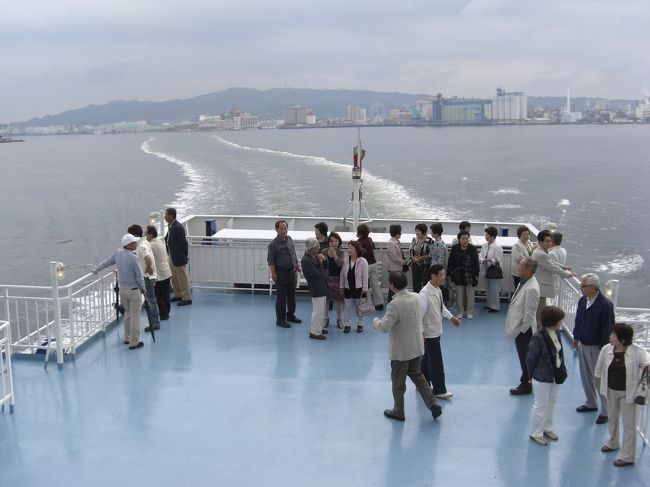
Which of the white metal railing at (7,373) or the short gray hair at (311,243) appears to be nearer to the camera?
the white metal railing at (7,373)

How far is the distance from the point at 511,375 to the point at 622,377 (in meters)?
2.16

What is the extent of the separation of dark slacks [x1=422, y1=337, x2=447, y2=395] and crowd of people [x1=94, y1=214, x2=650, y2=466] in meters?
0.01

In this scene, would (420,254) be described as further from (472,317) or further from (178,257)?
(178,257)

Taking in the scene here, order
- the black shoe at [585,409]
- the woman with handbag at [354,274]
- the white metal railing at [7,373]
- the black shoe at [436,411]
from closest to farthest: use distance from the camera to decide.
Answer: the black shoe at [436,411] → the white metal railing at [7,373] → the black shoe at [585,409] → the woman with handbag at [354,274]

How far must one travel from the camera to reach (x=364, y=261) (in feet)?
28.9

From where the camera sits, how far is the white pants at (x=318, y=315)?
880 cm

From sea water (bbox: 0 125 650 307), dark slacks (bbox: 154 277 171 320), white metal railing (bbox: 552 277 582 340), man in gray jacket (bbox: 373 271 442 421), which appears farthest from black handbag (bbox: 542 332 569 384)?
sea water (bbox: 0 125 650 307)

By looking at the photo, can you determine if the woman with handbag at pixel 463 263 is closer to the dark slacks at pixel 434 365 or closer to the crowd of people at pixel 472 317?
the crowd of people at pixel 472 317

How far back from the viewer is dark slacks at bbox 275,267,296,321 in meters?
9.30

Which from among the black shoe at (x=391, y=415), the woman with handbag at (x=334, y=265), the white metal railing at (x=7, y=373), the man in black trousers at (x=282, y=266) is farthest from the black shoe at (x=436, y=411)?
the white metal railing at (x=7, y=373)

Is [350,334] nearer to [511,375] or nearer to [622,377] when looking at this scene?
[511,375]

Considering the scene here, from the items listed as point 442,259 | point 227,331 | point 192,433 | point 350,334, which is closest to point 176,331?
point 227,331

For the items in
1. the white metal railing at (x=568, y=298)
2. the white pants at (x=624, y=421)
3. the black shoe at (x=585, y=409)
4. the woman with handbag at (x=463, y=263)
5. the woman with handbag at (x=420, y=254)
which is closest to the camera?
the white pants at (x=624, y=421)

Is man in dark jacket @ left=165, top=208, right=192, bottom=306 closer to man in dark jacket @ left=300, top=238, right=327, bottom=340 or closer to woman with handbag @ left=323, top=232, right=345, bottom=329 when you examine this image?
man in dark jacket @ left=300, top=238, right=327, bottom=340
